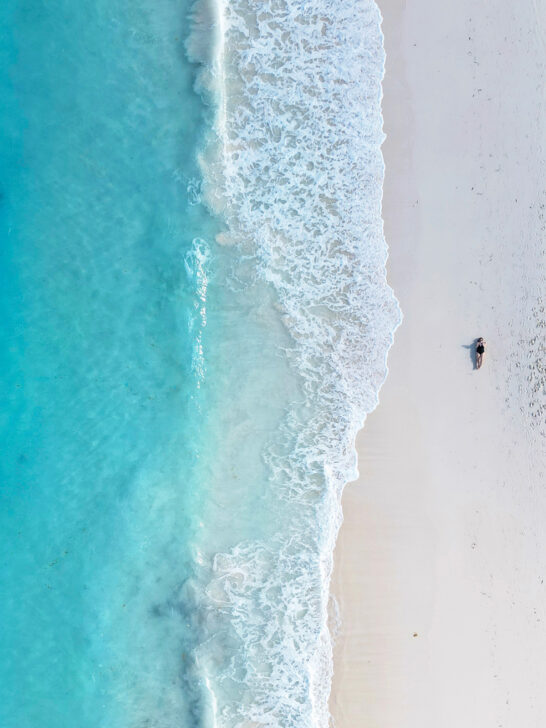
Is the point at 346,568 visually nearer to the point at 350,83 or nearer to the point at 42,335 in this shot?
the point at 42,335

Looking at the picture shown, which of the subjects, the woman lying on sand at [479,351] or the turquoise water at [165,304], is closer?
the turquoise water at [165,304]

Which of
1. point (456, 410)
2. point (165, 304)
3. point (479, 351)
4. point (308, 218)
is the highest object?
point (308, 218)

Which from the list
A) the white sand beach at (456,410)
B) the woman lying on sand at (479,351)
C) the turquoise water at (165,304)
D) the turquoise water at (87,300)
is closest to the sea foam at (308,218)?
the turquoise water at (165,304)

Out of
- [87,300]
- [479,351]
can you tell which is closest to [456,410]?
[479,351]

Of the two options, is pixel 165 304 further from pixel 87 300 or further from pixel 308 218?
pixel 308 218

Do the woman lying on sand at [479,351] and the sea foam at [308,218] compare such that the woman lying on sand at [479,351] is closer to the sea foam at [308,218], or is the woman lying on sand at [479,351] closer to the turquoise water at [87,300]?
the sea foam at [308,218]

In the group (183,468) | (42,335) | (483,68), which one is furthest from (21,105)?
(483,68)

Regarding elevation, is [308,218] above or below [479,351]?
above
